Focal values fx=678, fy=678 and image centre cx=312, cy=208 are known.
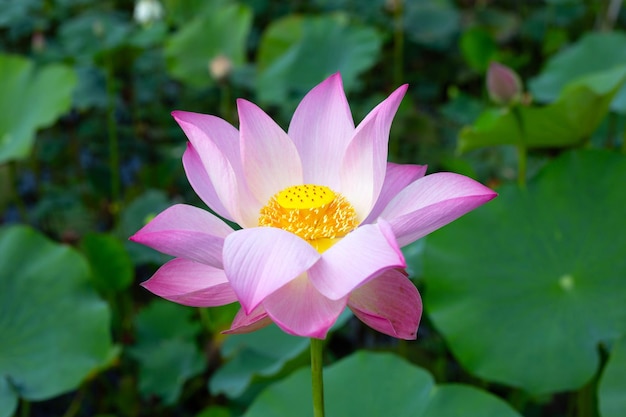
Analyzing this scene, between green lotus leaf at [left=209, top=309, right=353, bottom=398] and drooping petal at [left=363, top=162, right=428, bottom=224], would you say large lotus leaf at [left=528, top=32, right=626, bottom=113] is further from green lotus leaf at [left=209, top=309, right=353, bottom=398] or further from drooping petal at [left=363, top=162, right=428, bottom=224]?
drooping petal at [left=363, top=162, right=428, bottom=224]

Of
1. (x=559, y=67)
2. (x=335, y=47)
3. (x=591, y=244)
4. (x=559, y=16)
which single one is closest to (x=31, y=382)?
(x=591, y=244)

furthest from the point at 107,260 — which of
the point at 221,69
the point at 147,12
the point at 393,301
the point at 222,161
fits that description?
the point at 147,12

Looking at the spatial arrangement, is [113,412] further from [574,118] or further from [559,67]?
[559,67]

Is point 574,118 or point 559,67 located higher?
point 574,118

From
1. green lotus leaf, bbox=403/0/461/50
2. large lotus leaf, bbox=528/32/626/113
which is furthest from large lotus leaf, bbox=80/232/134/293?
green lotus leaf, bbox=403/0/461/50

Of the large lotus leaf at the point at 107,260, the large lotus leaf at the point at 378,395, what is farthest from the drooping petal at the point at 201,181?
the large lotus leaf at the point at 107,260

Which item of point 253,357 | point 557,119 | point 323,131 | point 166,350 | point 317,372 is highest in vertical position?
point 323,131

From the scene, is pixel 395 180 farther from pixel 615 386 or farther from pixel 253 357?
pixel 253 357
